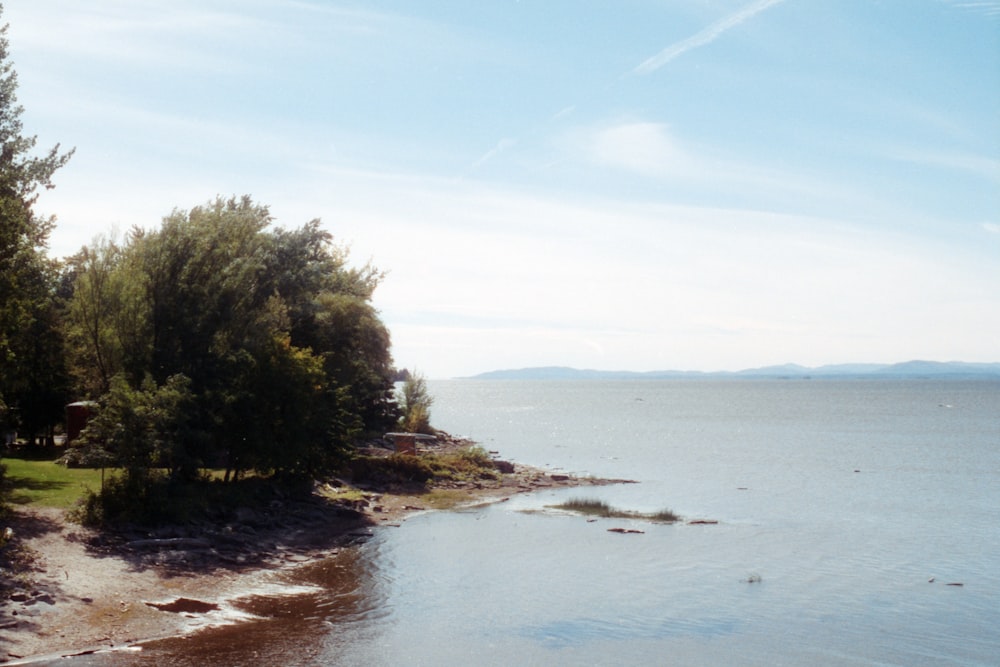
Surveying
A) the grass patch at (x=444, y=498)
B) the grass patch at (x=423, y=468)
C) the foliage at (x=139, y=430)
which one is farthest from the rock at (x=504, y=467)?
the foliage at (x=139, y=430)

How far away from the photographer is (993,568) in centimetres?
3250

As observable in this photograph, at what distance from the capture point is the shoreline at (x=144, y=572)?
19.5m

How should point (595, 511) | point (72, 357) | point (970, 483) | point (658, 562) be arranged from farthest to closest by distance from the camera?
point (970, 483) < point (595, 511) < point (72, 357) < point (658, 562)

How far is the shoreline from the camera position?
1952 centimetres

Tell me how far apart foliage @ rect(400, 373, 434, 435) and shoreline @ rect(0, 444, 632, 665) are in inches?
1282

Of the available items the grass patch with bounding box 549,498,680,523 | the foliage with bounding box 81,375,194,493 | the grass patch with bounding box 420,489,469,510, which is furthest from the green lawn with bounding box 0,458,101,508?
the grass patch with bounding box 549,498,680,523

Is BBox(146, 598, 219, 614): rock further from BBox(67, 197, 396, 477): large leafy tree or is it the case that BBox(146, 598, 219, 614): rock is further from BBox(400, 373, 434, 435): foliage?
BBox(400, 373, 434, 435): foliage

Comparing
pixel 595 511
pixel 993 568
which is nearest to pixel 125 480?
pixel 595 511

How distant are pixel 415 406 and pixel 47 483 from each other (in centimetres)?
4239

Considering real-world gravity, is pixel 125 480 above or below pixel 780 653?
above

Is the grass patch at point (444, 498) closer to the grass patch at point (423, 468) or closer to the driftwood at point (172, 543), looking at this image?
the grass patch at point (423, 468)

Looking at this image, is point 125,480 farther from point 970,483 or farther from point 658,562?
point 970,483

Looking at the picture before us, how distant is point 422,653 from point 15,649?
893 centimetres

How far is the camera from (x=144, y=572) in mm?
24516
